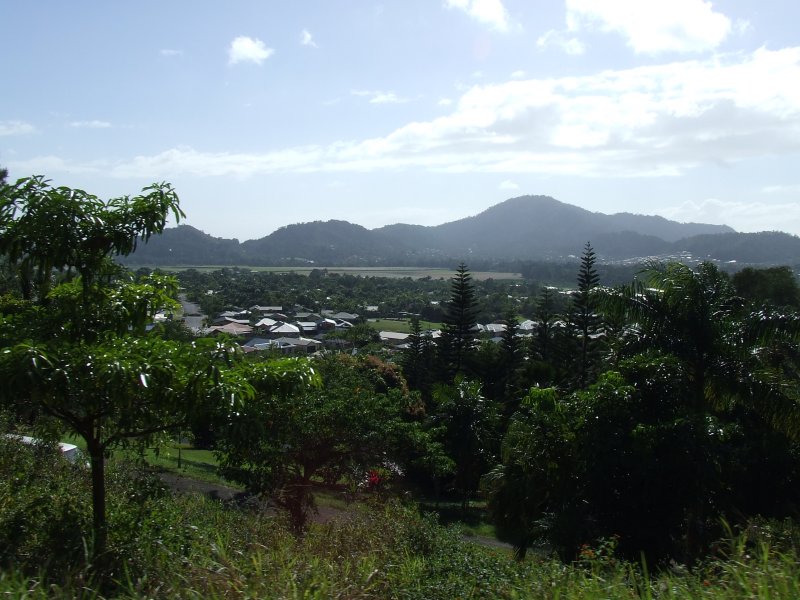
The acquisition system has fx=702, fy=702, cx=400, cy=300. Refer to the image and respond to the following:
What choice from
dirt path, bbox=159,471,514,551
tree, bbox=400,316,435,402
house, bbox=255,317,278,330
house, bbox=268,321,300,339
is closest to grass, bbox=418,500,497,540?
dirt path, bbox=159,471,514,551

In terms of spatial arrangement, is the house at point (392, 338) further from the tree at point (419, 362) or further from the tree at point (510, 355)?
the tree at point (510, 355)

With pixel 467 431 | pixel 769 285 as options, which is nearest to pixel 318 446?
pixel 467 431

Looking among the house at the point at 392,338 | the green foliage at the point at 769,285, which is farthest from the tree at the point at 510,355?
the house at the point at 392,338

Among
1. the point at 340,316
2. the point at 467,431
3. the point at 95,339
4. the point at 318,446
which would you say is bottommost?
the point at 340,316

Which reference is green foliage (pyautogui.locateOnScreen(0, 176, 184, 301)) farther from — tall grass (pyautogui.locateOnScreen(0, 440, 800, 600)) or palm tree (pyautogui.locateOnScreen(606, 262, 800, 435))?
palm tree (pyautogui.locateOnScreen(606, 262, 800, 435))

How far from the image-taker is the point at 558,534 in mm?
6789

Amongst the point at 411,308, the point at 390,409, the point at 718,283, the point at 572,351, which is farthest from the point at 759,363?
the point at 411,308

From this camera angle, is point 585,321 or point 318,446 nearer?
point 318,446

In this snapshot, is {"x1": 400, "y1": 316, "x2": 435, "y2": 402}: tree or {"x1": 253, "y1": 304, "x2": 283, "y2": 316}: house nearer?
{"x1": 400, "y1": 316, "x2": 435, "y2": 402}: tree

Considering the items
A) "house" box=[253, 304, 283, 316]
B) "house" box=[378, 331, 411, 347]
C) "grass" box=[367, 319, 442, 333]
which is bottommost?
"grass" box=[367, 319, 442, 333]

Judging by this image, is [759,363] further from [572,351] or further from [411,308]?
[411,308]

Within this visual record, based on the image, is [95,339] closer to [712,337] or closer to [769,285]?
[712,337]

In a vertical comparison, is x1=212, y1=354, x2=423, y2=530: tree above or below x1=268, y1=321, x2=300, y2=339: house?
above

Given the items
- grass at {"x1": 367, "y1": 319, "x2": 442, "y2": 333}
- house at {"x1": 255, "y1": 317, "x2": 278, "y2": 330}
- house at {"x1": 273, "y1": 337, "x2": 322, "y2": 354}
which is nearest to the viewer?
house at {"x1": 273, "y1": 337, "x2": 322, "y2": 354}
